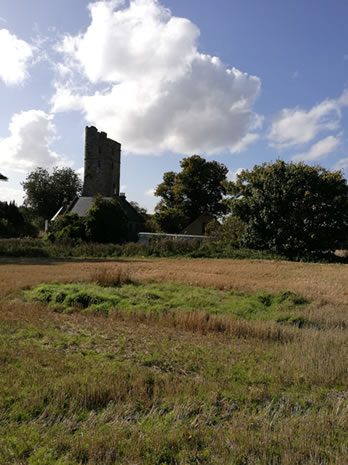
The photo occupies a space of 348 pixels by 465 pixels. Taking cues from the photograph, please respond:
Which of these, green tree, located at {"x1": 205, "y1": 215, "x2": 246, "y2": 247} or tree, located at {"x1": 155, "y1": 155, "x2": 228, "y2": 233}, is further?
tree, located at {"x1": 155, "y1": 155, "x2": 228, "y2": 233}

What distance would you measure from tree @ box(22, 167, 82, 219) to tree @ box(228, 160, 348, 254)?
4466 centimetres

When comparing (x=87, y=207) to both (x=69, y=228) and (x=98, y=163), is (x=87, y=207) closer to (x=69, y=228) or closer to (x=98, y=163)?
(x=69, y=228)

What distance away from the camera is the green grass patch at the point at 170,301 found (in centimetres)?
1270

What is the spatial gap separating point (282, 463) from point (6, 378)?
11.6 feet

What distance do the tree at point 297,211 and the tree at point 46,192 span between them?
147 feet

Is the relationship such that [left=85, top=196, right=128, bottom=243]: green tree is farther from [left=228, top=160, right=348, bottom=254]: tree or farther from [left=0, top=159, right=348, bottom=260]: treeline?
[left=228, top=160, right=348, bottom=254]: tree

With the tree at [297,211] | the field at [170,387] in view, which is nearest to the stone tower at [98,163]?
the tree at [297,211]

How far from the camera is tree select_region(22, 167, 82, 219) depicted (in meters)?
75.3

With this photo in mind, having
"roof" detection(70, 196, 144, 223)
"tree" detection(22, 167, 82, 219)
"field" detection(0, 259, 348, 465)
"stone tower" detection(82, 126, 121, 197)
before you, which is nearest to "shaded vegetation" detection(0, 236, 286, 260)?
"roof" detection(70, 196, 144, 223)

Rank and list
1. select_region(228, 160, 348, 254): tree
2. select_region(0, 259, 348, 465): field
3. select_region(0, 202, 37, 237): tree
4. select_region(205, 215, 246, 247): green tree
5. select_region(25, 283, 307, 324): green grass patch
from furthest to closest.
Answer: select_region(0, 202, 37, 237): tree
select_region(205, 215, 246, 247): green tree
select_region(228, 160, 348, 254): tree
select_region(25, 283, 307, 324): green grass patch
select_region(0, 259, 348, 465): field

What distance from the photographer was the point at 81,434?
14.5ft

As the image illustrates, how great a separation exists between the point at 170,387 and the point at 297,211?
3098cm

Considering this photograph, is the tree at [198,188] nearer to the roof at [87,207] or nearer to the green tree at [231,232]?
the roof at [87,207]

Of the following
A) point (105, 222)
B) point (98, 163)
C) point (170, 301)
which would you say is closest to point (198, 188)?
point (98, 163)
